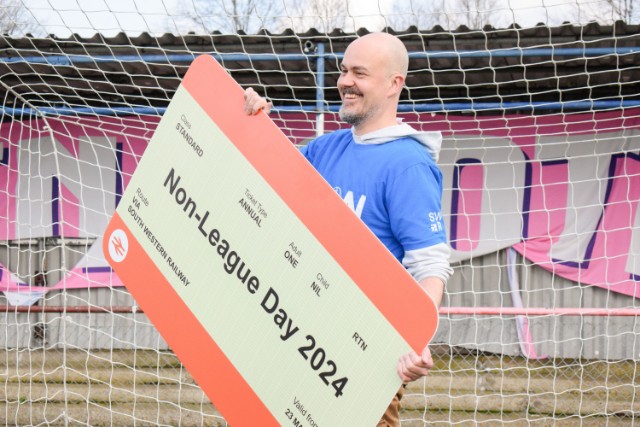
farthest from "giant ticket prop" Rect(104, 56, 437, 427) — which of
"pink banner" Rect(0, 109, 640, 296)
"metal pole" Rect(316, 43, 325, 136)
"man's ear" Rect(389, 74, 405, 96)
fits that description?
"pink banner" Rect(0, 109, 640, 296)

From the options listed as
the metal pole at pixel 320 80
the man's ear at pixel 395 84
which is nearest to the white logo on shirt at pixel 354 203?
the man's ear at pixel 395 84

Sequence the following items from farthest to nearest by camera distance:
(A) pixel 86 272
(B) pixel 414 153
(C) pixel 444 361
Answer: (A) pixel 86 272 → (C) pixel 444 361 → (B) pixel 414 153

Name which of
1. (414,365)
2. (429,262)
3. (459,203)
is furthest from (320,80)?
(414,365)

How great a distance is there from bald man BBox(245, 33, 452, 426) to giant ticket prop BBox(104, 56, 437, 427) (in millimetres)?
181

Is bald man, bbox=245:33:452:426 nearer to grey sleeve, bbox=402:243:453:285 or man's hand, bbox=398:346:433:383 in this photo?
grey sleeve, bbox=402:243:453:285

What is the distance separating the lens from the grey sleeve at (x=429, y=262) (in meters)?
1.87

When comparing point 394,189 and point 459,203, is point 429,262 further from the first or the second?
point 459,203

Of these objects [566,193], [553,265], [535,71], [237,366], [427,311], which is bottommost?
[553,265]

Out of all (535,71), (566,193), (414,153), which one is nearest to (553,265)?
(566,193)

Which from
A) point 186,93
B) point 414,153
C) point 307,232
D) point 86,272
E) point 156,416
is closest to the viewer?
point 307,232

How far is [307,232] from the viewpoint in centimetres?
187

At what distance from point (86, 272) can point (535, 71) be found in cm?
455

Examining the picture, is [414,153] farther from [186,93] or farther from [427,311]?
[186,93]

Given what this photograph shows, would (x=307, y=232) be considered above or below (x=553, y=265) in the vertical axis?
above
